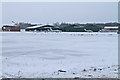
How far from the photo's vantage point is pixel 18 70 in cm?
732

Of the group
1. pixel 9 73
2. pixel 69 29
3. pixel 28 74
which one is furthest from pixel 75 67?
pixel 69 29

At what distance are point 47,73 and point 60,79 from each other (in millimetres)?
1234

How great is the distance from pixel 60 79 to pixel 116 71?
255cm

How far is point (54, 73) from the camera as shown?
6.97 metres

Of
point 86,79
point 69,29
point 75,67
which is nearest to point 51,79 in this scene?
point 86,79

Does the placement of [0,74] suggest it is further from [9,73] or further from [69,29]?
[69,29]

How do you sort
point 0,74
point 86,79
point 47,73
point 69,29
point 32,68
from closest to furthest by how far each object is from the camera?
1. point 86,79
2. point 0,74
3. point 47,73
4. point 32,68
5. point 69,29

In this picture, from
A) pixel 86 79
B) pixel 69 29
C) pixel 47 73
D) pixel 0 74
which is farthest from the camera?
pixel 69 29

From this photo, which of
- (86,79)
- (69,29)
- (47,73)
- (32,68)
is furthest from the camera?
(69,29)

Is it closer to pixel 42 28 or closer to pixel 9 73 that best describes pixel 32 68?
pixel 9 73

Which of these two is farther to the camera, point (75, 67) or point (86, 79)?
point (75, 67)

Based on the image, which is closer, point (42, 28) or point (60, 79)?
point (60, 79)

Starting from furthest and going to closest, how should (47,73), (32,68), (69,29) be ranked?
(69,29) → (32,68) → (47,73)

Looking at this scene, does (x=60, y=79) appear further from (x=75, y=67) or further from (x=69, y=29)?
(x=69, y=29)
